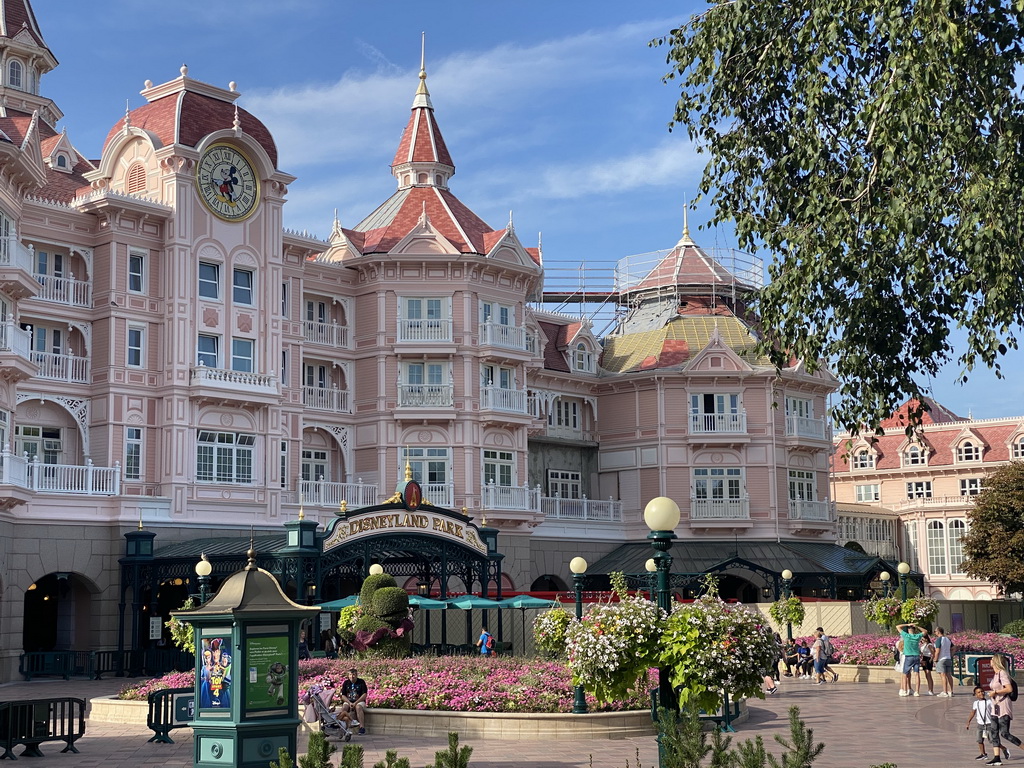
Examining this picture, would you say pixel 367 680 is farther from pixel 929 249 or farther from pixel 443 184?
pixel 443 184

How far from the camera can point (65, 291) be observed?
43625 mm

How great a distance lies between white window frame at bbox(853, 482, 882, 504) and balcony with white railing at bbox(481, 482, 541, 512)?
37.9 metres

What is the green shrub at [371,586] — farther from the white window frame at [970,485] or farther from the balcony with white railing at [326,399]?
the white window frame at [970,485]

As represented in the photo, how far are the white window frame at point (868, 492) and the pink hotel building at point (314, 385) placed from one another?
23.0 meters

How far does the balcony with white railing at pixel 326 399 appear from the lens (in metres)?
50.8

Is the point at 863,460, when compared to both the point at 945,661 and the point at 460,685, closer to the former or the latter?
the point at 945,661

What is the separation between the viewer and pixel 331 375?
52688 mm

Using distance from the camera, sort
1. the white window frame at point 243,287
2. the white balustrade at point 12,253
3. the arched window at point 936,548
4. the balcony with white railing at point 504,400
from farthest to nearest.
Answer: the arched window at point 936,548 < the balcony with white railing at point 504,400 < the white window frame at point 243,287 < the white balustrade at point 12,253

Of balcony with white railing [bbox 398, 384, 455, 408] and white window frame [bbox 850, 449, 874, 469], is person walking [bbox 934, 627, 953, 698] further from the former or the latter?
white window frame [bbox 850, 449, 874, 469]

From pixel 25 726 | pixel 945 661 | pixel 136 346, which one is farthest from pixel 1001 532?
pixel 25 726

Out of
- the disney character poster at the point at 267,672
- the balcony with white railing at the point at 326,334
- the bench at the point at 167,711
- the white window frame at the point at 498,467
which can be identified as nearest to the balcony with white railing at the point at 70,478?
the balcony with white railing at the point at 326,334

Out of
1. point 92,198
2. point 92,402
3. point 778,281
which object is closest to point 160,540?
point 92,402

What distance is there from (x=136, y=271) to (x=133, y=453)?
5.91m

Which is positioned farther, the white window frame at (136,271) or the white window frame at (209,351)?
the white window frame at (209,351)
